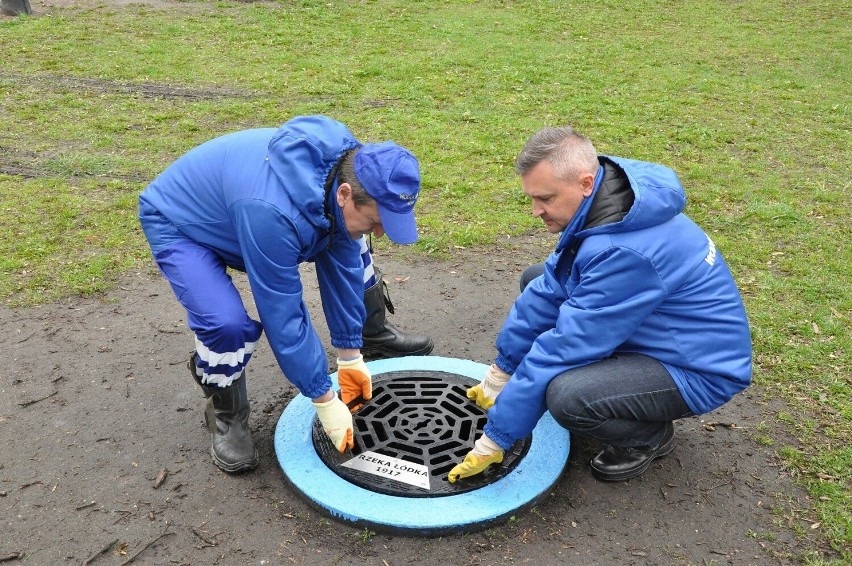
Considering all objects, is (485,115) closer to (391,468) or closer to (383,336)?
(383,336)

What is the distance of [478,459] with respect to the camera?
293 centimetres

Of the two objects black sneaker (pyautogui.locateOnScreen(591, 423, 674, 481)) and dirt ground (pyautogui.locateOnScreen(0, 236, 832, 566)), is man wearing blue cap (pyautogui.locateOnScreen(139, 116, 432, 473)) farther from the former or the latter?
black sneaker (pyautogui.locateOnScreen(591, 423, 674, 481))

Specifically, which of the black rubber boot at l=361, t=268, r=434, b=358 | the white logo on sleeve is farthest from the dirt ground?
the white logo on sleeve

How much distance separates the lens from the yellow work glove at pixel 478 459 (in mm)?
2928

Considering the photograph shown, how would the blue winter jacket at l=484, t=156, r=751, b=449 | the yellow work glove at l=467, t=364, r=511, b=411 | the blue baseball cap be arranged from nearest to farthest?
the blue baseball cap, the blue winter jacket at l=484, t=156, r=751, b=449, the yellow work glove at l=467, t=364, r=511, b=411

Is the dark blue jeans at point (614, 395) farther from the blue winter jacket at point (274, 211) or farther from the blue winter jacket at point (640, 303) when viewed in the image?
the blue winter jacket at point (274, 211)

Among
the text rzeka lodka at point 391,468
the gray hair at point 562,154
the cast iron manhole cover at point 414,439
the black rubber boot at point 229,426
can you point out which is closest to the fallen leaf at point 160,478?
the black rubber boot at point 229,426

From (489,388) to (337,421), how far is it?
27.0 inches

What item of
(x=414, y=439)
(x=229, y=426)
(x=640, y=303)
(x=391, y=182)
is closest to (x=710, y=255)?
Answer: (x=640, y=303)

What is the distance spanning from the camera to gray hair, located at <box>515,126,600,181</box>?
278 cm

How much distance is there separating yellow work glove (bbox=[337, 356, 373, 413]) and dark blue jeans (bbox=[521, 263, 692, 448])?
882mm

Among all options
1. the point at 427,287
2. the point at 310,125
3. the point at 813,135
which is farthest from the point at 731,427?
the point at 813,135

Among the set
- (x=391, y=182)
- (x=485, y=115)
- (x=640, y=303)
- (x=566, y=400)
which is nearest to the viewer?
(x=391, y=182)

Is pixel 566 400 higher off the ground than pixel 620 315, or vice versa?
pixel 620 315
